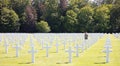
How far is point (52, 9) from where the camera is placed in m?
91.1

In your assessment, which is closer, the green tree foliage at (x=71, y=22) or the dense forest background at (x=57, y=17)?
the dense forest background at (x=57, y=17)

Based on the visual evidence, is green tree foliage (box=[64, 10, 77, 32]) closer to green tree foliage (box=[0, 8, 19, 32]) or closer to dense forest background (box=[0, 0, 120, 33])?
dense forest background (box=[0, 0, 120, 33])

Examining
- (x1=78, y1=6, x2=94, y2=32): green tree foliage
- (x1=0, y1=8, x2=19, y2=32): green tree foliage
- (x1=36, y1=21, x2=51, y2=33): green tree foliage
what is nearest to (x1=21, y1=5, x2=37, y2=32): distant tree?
(x1=0, y1=8, x2=19, y2=32): green tree foliage

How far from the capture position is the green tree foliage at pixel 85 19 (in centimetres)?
8612

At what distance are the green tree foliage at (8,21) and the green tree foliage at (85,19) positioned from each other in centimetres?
1475

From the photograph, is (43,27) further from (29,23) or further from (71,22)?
(71,22)

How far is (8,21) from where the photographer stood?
84000 mm

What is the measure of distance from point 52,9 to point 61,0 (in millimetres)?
6065

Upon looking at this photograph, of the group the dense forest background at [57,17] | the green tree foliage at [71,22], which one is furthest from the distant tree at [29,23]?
the green tree foliage at [71,22]

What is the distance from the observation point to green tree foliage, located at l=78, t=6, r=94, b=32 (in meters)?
86.1

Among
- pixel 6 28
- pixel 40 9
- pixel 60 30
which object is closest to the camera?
pixel 6 28

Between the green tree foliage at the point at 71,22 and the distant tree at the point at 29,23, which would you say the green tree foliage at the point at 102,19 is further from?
the distant tree at the point at 29,23

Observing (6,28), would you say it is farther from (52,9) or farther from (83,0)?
(83,0)

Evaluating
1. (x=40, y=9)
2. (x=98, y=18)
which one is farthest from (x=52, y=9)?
(x=98, y=18)
